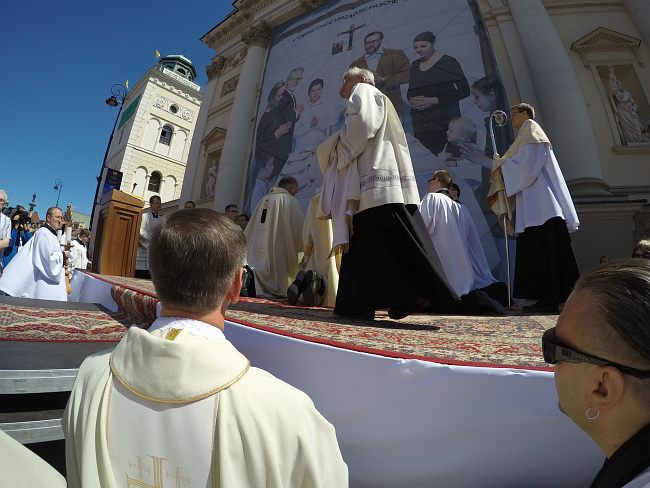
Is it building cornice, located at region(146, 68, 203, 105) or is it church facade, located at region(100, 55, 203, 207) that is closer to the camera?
church facade, located at region(100, 55, 203, 207)

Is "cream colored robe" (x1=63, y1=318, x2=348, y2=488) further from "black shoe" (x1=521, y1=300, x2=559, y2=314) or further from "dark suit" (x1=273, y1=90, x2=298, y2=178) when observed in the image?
"dark suit" (x1=273, y1=90, x2=298, y2=178)

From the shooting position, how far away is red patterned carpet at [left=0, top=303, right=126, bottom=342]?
2254mm

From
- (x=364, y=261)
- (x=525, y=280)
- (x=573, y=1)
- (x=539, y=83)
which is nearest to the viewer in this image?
(x=364, y=261)

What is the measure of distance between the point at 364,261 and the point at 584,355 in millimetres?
1848

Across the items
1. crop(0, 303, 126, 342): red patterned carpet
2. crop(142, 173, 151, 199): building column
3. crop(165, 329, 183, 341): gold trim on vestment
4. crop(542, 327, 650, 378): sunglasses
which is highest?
crop(142, 173, 151, 199): building column

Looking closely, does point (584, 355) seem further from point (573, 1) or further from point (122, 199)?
point (573, 1)

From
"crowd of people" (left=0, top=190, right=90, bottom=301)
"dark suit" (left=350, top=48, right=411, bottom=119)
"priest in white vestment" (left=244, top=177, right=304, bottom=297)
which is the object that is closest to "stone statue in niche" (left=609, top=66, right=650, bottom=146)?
"dark suit" (left=350, top=48, right=411, bottom=119)

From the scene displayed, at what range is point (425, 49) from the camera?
29.5 feet

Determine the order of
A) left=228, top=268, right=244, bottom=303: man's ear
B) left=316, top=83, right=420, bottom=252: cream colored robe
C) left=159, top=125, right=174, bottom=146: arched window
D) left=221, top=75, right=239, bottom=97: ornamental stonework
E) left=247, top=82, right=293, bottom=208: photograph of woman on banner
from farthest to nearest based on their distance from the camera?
left=159, top=125, right=174, bottom=146: arched window < left=221, top=75, right=239, bottom=97: ornamental stonework < left=247, top=82, right=293, bottom=208: photograph of woman on banner < left=316, top=83, right=420, bottom=252: cream colored robe < left=228, top=268, right=244, bottom=303: man's ear

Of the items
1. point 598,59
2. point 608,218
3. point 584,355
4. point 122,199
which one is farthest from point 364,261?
point 598,59

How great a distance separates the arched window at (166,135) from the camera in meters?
28.1

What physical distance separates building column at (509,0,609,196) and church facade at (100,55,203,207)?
25.1m

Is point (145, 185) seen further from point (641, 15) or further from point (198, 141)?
point (641, 15)

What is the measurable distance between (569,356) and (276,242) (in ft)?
16.0
